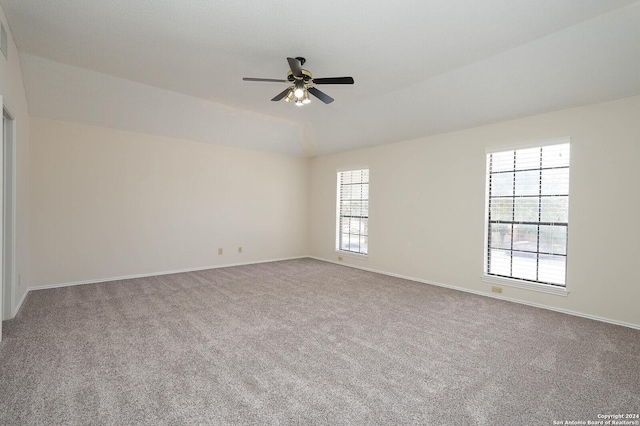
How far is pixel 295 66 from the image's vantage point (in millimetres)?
3049

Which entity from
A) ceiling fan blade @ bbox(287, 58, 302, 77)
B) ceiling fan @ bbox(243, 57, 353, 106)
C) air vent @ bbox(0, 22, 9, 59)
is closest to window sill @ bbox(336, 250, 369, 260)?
ceiling fan @ bbox(243, 57, 353, 106)

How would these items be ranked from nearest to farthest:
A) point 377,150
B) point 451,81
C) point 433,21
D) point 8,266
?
point 433,21 → point 8,266 → point 451,81 → point 377,150

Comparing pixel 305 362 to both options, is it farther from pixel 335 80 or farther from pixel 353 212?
pixel 353 212

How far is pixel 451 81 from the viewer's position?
399 centimetres

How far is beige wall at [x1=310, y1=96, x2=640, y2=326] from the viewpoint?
3.51 meters

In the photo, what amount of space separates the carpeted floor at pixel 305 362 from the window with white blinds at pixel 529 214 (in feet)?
2.12

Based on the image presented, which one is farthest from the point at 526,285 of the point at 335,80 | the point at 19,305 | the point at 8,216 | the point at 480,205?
the point at 19,305

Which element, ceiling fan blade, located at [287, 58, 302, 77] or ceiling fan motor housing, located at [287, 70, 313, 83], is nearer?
ceiling fan blade, located at [287, 58, 302, 77]

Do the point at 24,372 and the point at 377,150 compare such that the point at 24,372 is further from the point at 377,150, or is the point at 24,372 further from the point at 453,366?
the point at 377,150

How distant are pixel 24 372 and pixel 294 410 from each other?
210 cm

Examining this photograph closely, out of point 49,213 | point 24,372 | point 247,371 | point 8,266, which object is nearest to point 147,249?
point 49,213

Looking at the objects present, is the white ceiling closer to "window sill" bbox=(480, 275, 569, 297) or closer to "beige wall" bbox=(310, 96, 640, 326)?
"beige wall" bbox=(310, 96, 640, 326)

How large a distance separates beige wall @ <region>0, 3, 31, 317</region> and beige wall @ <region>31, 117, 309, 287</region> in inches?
14.2

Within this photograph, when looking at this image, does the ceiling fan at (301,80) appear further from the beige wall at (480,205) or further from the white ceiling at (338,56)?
the beige wall at (480,205)
